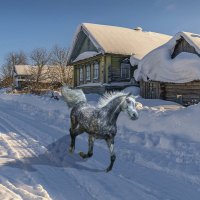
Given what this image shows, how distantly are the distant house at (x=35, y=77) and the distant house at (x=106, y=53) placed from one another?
15.8 m

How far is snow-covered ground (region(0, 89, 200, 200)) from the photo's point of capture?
16.8ft

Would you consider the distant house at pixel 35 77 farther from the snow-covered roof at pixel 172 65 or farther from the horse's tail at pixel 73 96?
the horse's tail at pixel 73 96

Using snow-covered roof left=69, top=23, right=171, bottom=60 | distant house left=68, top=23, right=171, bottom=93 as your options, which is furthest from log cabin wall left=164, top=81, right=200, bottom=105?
snow-covered roof left=69, top=23, right=171, bottom=60

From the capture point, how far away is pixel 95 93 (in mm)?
26734

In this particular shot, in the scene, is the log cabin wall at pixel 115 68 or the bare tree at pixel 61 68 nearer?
the log cabin wall at pixel 115 68

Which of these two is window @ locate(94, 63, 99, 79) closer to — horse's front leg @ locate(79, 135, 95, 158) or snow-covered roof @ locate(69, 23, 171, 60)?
snow-covered roof @ locate(69, 23, 171, 60)

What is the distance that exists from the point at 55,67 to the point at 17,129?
47159 millimetres

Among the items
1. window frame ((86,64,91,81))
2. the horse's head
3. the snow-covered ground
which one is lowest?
the snow-covered ground

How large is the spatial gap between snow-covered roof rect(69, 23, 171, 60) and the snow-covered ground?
14726 mm

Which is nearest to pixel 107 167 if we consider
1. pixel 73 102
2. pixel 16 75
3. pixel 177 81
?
pixel 73 102

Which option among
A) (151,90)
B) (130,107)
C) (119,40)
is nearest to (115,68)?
(119,40)

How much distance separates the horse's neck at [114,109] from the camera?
5.96m


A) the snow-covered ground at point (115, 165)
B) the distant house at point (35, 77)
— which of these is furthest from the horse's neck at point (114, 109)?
the distant house at point (35, 77)

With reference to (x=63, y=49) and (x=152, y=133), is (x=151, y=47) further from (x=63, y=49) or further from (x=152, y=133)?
(x=63, y=49)
